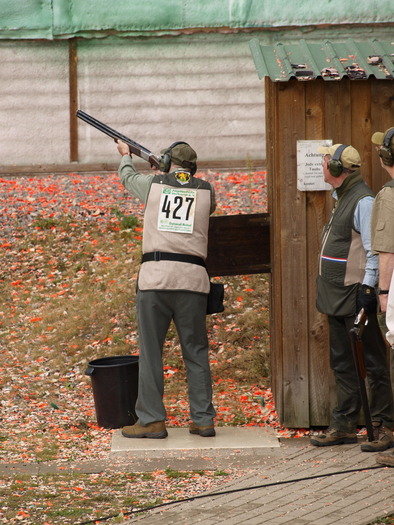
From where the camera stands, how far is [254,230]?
8297mm

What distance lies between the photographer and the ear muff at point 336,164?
24.0ft

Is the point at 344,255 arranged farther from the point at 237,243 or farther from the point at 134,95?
the point at 134,95

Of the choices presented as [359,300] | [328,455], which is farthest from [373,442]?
[359,300]

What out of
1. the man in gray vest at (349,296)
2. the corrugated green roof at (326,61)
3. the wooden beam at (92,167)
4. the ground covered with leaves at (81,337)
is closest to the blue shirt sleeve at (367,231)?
the man in gray vest at (349,296)

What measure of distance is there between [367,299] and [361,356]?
411 mm

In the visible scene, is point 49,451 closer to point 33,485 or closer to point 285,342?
point 33,485

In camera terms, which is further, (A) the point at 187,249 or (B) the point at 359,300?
(A) the point at 187,249

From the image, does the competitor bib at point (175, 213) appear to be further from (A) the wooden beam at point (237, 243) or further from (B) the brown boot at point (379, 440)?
(B) the brown boot at point (379, 440)

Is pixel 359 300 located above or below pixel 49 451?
above

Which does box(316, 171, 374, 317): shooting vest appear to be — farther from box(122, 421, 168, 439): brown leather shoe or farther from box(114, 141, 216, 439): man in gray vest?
box(122, 421, 168, 439): brown leather shoe

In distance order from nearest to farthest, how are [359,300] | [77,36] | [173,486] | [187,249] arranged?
[173,486] < [359,300] < [187,249] < [77,36]

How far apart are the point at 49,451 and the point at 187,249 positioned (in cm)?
179

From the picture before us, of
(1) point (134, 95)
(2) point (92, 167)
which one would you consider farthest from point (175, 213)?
(1) point (134, 95)

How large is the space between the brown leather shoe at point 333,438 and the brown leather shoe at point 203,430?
2.53 ft
